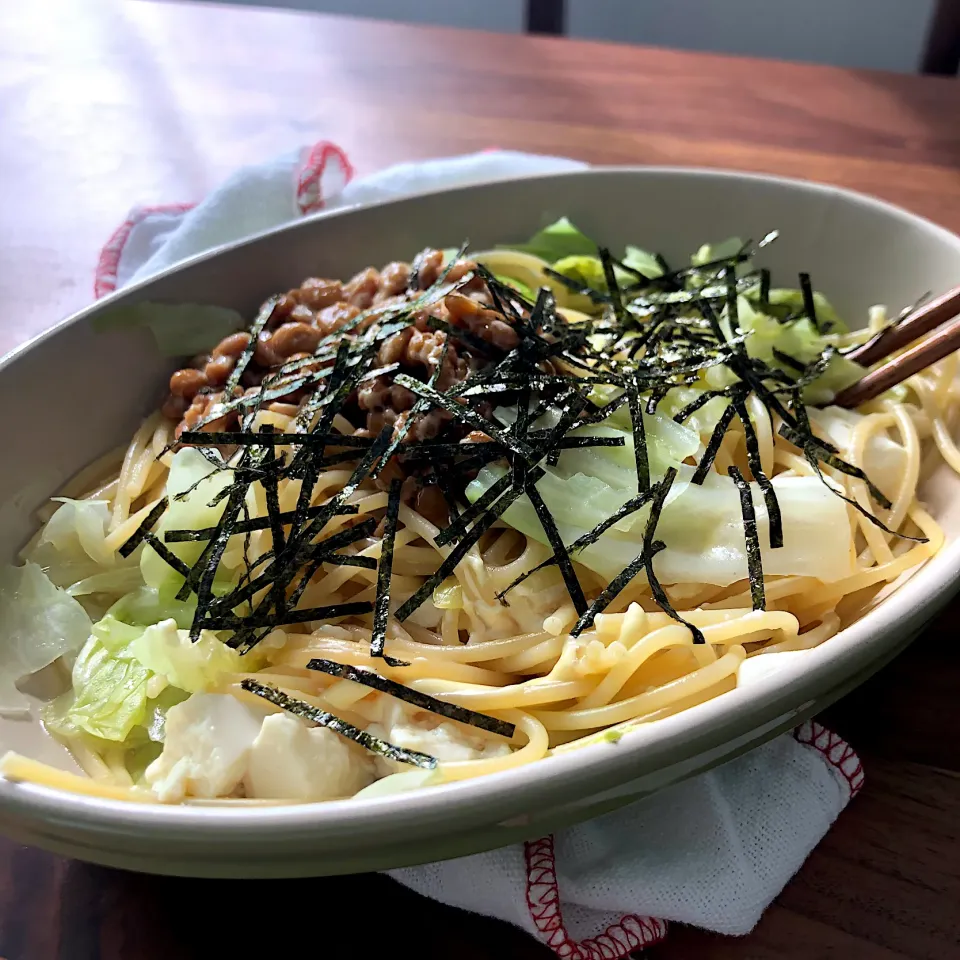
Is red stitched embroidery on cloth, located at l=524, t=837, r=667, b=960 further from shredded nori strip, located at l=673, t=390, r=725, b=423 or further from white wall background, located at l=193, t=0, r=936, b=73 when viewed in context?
white wall background, located at l=193, t=0, r=936, b=73

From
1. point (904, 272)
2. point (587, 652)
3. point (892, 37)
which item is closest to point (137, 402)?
point (587, 652)

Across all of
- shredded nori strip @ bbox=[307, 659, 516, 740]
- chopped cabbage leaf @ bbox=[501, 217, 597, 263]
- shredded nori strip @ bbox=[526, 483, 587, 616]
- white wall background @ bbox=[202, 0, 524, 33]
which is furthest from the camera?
white wall background @ bbox=[202, 0, 524, 33]

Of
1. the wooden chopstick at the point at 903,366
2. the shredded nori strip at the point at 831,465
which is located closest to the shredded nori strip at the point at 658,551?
the shredded nori strip at the point at 831,465

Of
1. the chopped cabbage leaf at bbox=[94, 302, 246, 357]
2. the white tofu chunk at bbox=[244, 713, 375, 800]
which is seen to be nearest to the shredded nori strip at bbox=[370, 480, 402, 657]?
the white tofu chunk at bbox=[244, 713, 375, 800]

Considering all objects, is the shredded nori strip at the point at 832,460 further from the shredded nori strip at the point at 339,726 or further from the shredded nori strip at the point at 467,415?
the shredded nori strip at the point at 339,726

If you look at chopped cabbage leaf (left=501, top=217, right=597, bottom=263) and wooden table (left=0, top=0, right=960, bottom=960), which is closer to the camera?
wooden table (left=0, top=0, right=960, bottom=960)

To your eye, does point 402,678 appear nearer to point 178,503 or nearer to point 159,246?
point 178,503
